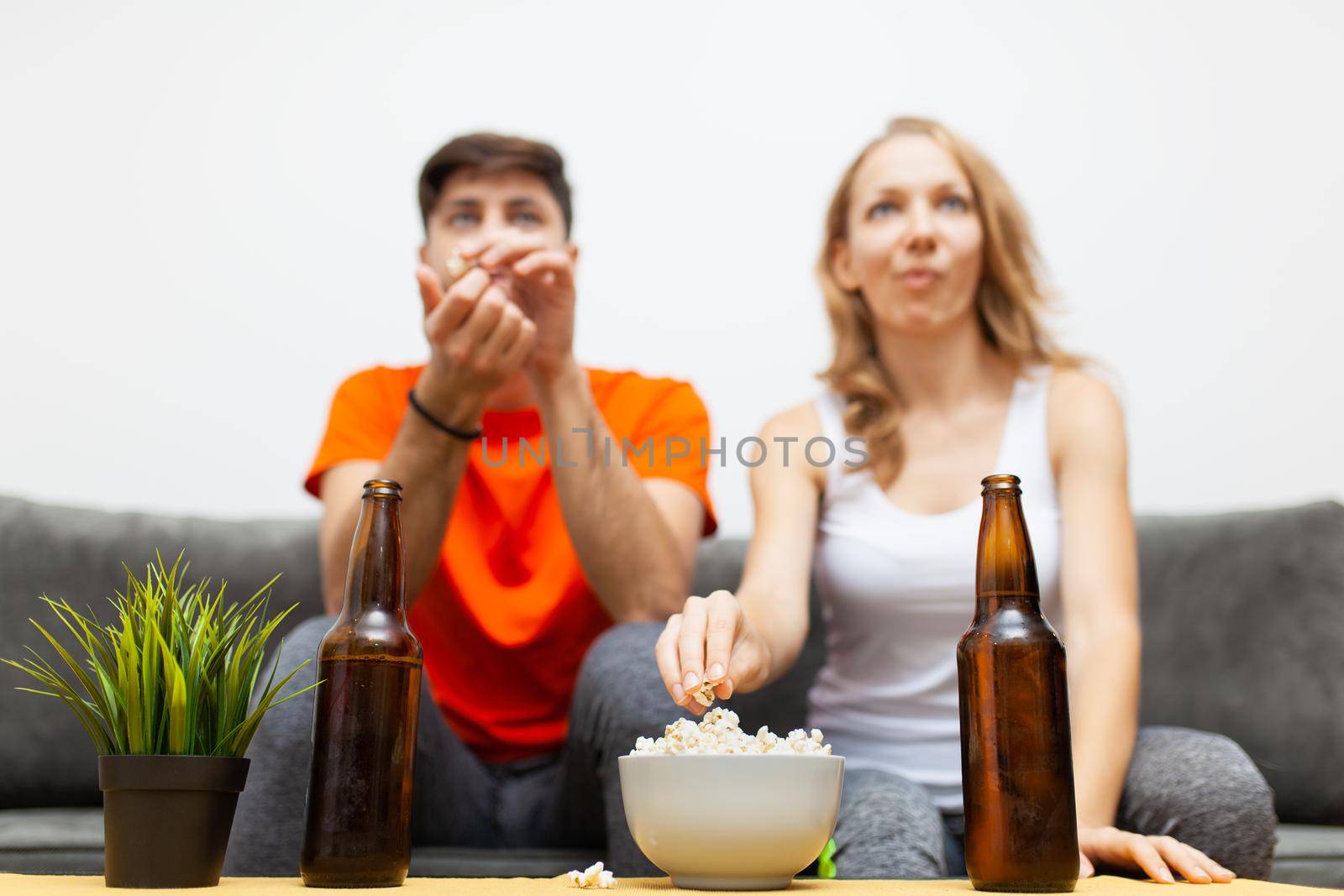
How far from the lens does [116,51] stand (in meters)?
2.24

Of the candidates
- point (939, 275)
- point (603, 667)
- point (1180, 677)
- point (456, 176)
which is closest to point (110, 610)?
point (456, 176)

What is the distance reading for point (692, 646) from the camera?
69 cm

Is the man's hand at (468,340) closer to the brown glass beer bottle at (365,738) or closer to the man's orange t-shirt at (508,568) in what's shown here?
the man's orange t-shirt at (508,568)

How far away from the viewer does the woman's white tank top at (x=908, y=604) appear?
1257 mm

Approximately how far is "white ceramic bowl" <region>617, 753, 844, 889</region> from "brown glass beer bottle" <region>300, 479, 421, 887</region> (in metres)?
0.13

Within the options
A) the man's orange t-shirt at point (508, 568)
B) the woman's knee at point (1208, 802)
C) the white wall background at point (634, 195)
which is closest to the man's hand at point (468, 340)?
the man's orange t-shirt at point (508, 568)

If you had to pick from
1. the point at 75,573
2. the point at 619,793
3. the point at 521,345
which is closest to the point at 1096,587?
the point at 619,793

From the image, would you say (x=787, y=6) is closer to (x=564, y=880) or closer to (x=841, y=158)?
(x=841, y=158)

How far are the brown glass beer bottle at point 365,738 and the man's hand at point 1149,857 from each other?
1.25ft

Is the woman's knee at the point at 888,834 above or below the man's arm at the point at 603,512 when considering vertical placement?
below

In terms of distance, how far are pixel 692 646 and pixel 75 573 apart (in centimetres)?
143

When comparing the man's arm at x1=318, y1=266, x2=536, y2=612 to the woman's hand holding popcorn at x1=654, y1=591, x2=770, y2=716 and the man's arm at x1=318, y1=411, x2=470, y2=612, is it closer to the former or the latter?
the man's arm at x1=318, y1=411, x2=470, y2=612

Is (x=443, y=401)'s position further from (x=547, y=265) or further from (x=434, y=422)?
(x=547, y=265)

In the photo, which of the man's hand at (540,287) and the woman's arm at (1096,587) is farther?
the man's hand at (540,287)
